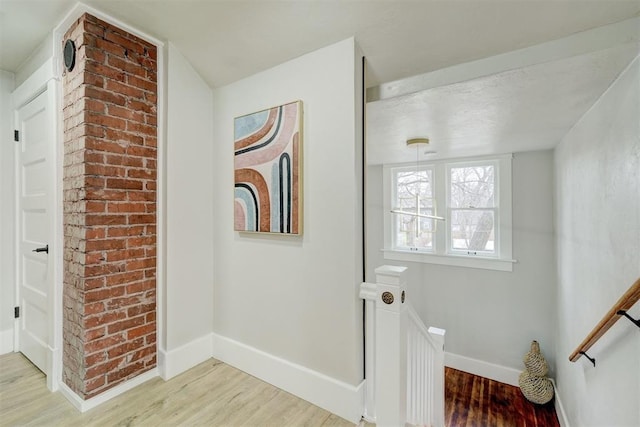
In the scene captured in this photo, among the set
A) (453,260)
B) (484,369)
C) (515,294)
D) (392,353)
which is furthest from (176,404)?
(515,294)

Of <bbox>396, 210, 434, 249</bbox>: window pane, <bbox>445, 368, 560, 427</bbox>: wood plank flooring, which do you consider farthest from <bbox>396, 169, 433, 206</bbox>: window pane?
<bbox>445, 368, 560, 427</bbox>: wood plank flooring

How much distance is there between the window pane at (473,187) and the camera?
162 inches

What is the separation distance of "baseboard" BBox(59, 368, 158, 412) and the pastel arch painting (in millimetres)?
1235

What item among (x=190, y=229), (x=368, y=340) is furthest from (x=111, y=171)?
(x=368, y=340)

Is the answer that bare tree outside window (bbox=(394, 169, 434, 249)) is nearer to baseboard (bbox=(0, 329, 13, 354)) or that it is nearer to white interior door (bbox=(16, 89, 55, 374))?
white interior door (bbox=(16, 89, 55, 374))

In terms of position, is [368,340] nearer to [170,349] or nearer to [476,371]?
[170,349]

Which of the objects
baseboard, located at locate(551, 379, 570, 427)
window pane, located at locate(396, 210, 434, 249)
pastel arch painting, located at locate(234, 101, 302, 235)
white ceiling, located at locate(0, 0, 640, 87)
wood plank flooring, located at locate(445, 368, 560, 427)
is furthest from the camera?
window pane, located at locate(396, 210, 434, 249)

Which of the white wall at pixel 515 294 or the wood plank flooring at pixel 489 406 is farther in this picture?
the white wall at pixel 515 294

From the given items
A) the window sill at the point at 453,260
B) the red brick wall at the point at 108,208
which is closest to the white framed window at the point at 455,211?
the window sill at the point at 453,260

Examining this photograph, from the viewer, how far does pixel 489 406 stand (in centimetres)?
335

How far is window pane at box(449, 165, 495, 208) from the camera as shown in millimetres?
4109

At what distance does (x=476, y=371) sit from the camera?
3998 millimetres

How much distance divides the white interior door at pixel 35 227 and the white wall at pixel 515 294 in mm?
4381

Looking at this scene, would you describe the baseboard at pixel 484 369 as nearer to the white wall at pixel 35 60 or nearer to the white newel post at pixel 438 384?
the white newel post at pixel 438 384
